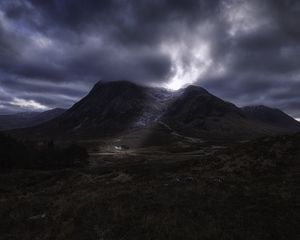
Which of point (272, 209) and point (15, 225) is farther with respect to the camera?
point (15, 225)

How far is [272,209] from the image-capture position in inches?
591

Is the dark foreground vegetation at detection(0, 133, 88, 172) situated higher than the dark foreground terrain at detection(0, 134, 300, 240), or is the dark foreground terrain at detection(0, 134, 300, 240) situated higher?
the dark foreground terrain at detection(0, 134, 300, 240)

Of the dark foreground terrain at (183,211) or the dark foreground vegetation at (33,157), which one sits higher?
the dark foreground terrain at (183,211)

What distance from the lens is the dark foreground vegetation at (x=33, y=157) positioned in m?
68.6

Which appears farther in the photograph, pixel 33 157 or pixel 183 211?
pixel 33 157

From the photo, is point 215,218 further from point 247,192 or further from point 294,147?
point 294,147

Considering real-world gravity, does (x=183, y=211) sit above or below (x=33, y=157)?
above

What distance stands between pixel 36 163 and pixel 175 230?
2825 inches

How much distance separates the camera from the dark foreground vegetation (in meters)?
68.6

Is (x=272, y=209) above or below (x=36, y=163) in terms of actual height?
above

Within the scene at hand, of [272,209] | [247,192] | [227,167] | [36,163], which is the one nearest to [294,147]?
[227,167]

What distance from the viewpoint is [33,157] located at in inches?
3036

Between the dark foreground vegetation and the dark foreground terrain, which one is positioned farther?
the dark foreground vegetation

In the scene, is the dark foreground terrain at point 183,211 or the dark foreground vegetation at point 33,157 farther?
the dark foreground vegetation at point 33,157
